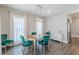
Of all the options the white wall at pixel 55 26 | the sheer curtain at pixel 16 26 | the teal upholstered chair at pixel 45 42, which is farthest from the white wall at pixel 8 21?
the teal upholstered chair at pixel 45 42

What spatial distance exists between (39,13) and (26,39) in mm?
1182

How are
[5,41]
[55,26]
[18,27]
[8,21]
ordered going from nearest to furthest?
[5,41] < [8,21] < [18,27] < [55,26]

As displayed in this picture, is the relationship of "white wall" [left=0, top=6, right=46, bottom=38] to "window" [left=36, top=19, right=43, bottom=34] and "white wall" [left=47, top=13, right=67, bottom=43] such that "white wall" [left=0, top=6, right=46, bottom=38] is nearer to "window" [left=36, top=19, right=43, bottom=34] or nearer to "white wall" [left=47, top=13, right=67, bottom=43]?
"window" [left=36, top=19, right=43, bottom=34]

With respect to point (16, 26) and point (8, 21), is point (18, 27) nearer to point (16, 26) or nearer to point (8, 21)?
point (16, 26)

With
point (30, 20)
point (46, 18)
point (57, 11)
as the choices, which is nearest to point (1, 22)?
point (30, 20)

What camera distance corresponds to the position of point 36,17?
3.42 meters

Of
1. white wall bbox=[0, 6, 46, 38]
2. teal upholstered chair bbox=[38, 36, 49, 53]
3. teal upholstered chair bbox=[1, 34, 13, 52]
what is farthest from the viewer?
teal upholstered chair bbox=[38, 36, 49, 53]

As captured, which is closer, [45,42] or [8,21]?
[8,21]

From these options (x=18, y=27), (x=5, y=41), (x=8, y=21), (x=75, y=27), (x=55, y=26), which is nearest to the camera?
(x=5, y=41)

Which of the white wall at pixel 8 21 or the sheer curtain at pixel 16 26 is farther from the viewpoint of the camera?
the sheer curtain at pixel 16 26

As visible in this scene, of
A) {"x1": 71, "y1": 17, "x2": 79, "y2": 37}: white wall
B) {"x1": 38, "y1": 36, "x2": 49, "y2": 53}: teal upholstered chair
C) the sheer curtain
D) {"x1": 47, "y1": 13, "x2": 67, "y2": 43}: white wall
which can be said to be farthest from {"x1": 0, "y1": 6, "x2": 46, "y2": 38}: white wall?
{"x1": 71, "y1": 17, "x2": 79, "y2": 37}: white wall

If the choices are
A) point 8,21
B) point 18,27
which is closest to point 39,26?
point 18,27

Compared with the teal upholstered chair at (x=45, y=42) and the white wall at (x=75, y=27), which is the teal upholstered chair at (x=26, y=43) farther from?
the white wall at (x=75, y=27)

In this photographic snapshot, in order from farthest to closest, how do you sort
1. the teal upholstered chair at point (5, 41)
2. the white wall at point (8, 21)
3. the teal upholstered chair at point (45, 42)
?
the teal upholstered chair at point (45, 42), the white wall at point (8, 21), the teal upholstered chair at point (5, 41)
